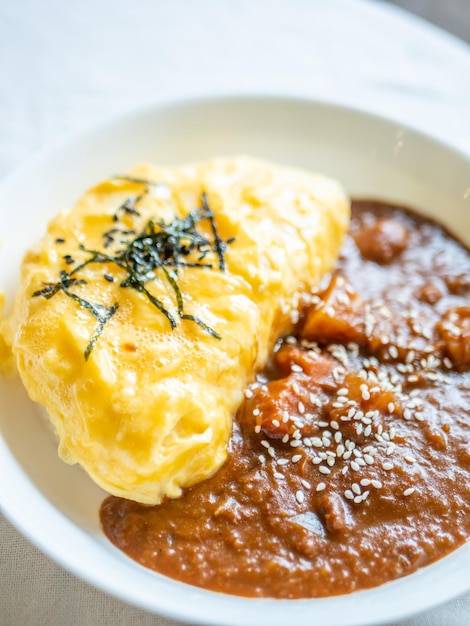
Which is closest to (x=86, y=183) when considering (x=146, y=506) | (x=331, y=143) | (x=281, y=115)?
(x=281, y=115)

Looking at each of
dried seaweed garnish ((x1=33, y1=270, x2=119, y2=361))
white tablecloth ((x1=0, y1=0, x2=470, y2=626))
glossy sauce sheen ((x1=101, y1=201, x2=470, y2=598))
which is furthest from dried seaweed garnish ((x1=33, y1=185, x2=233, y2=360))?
white tablecloth ((x1=0, y1=0, x2=470, y2=626))

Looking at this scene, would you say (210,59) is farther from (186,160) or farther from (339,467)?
(339,467)

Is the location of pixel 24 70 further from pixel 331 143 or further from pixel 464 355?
pixel 464 355

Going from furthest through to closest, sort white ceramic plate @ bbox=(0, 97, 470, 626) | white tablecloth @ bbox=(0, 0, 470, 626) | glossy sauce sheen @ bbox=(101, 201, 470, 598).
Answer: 1. white tablecloth @ bbox=(0, 0, 470, 626)
2. glossy sauce sheen @ bbox=(101, 201, 470, 598)
3. white ceramic plate @ bbox=(0, 97, 470, 626)

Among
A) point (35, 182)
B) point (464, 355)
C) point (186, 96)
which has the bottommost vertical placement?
point (35, 182)

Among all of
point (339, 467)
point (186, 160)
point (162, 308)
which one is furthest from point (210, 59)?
point (339, 467)

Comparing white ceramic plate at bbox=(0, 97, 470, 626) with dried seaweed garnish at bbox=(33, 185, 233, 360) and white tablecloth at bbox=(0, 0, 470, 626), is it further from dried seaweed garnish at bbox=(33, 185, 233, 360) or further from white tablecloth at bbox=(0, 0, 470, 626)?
dried seaweed garnish at bbox=(33, 185, 233, 360)

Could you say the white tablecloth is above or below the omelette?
above

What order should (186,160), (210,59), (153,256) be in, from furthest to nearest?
(210,59) → (186,160) → (153,256)
